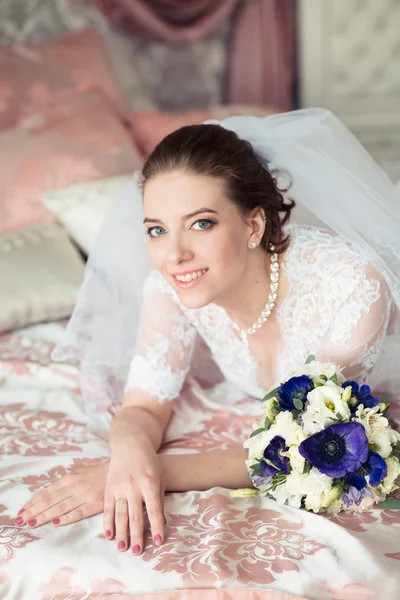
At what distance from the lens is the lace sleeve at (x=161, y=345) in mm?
2125

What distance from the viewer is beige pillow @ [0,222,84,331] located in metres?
2.65

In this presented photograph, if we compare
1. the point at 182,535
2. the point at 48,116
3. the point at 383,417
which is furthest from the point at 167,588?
the point at 48,116

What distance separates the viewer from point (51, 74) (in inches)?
144

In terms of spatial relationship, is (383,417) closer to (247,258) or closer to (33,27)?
(247,258)

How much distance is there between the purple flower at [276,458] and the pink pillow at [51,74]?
2.41 meters

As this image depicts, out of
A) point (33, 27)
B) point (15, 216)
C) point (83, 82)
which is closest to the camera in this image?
point (15, 216)

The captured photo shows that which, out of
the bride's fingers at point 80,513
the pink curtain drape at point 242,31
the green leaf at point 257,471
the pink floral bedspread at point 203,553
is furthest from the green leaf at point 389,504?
the pink curtain drape at point 242,31

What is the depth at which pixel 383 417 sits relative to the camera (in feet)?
5.22

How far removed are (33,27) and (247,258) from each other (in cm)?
266

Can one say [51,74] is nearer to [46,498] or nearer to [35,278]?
[35,278]

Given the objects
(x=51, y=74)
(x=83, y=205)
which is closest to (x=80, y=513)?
(x=83, y=205)

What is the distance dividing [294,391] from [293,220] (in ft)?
2.27

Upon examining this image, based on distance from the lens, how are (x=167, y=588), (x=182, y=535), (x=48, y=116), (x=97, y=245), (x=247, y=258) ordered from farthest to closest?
(x=48, y=116), (x=97, y=245), (x=247, y=258), (x=182, y=535), (x=167, y=588)

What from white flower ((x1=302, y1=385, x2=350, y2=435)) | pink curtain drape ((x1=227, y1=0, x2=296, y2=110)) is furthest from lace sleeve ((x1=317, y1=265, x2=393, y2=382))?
pink curtain drape ((x1=227, y1=0, x2=296, y2=110))
